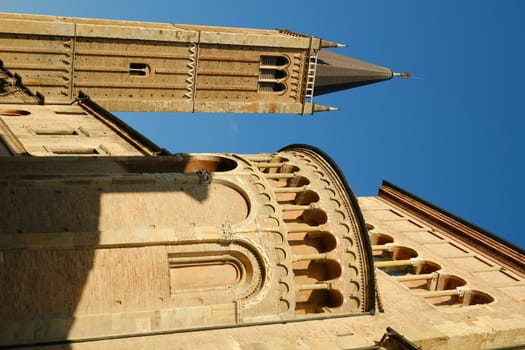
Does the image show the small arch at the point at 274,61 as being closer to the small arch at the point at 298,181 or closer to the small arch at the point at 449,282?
the small arch at the point at 298,181

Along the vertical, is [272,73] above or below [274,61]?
below

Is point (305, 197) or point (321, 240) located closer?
point (321, 240)

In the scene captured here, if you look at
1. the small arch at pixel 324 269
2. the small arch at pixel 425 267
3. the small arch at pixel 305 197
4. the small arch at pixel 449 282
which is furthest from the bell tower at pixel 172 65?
the small arch at pixel 449 282

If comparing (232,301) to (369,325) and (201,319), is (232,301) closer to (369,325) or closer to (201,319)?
(201,319)

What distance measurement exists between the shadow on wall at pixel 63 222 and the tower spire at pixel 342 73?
2374 cm

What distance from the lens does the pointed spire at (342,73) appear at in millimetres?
39969

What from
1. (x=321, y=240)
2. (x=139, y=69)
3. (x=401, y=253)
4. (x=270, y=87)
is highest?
(x=139, y=69)

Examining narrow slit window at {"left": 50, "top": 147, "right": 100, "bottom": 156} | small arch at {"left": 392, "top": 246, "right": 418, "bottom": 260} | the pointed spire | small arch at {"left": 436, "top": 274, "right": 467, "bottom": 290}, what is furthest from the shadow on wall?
the pointed spire

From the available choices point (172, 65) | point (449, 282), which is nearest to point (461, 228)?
point (449, 282)

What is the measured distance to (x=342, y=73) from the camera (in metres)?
40.6

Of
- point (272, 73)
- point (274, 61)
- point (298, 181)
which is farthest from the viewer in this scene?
point (272, 73)

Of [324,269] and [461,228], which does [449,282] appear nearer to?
[461,228]

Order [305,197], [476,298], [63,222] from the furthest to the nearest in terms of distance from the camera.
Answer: [476,298]
[305,197]
[63,222]

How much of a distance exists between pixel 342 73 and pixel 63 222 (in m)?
28.2
